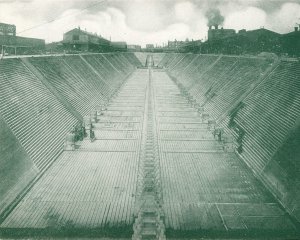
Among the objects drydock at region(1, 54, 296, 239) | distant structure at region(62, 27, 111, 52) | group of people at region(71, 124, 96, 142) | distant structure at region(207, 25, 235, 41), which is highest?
distant structure at region(207, 25, 235, 41)

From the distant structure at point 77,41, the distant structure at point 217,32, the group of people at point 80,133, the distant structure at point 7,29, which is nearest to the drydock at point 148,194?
the group of people at point 80,133

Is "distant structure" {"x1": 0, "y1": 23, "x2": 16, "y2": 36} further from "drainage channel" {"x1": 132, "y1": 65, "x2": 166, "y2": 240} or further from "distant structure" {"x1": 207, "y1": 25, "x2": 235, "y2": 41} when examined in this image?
"distant structure" {"x1": 207, "y1": 25, "x2": 235, "y2": 41}

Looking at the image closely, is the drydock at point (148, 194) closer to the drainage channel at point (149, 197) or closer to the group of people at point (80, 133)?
the drainage channel at point (149, 197)

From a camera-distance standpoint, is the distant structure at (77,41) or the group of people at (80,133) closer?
the group of people at (80,133)

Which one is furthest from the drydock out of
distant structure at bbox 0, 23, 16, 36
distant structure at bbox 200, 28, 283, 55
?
distant structure at bbox 200, 28, 283, 55

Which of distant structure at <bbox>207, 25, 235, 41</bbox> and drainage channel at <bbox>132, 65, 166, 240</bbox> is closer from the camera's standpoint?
drainage channel at <bbox>132, 65, 166, 240</bbox>

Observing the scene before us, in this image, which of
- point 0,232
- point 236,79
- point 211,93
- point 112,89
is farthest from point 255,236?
point 112,89

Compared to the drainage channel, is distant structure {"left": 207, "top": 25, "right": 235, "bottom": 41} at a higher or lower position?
higher

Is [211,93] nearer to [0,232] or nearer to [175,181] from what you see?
[175,181]
